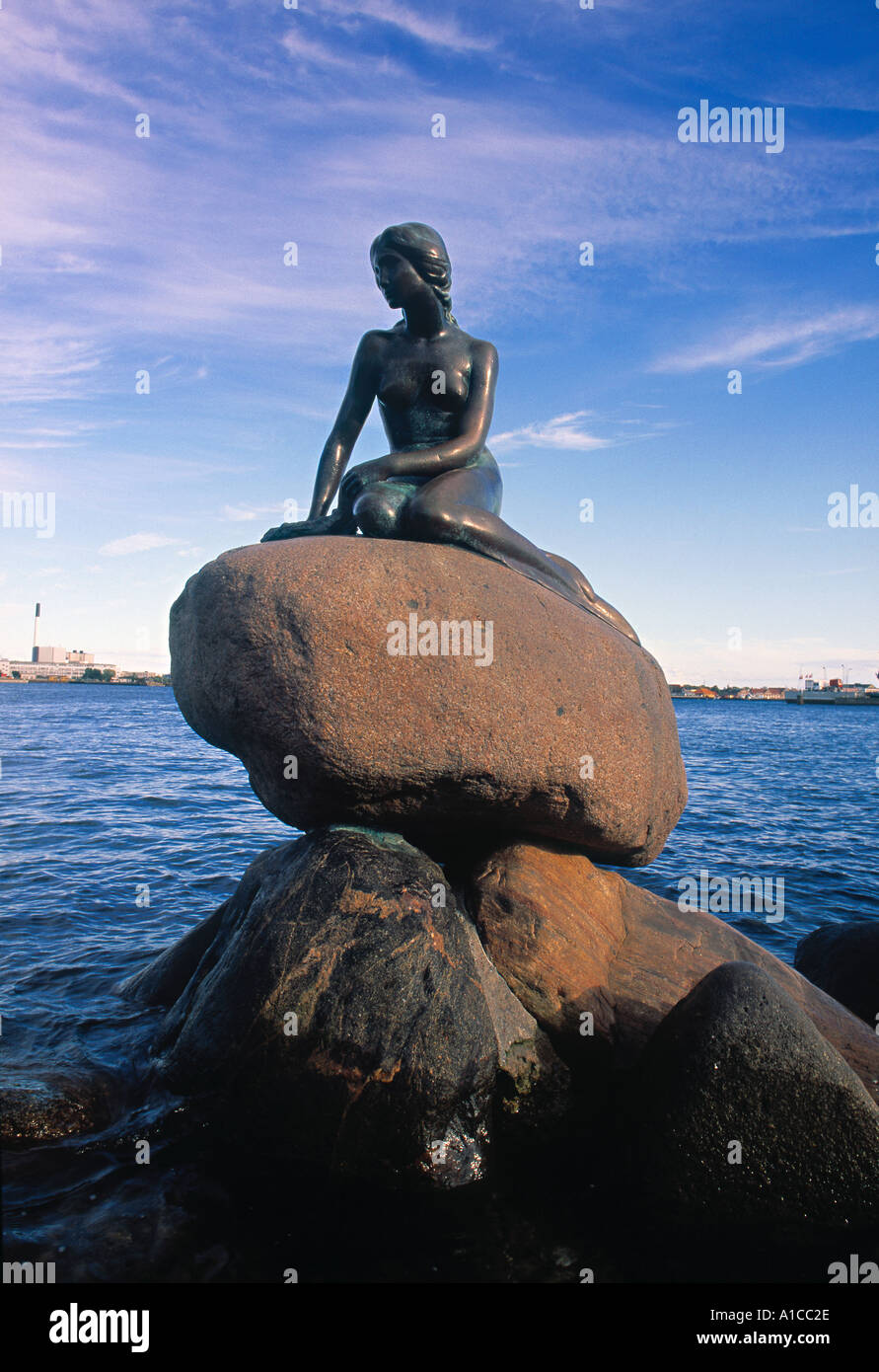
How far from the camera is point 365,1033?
4383mm

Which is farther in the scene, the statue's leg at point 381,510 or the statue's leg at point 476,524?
the statue's leg at point 381,510

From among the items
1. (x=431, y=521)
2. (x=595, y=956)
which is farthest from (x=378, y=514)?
(x=595, y=956)

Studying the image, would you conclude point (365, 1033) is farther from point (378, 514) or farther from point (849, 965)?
point (849, 965)

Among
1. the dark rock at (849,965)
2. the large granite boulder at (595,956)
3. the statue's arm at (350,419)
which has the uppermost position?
the statue's arm at (350,419)

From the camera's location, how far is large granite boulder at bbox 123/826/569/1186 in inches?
170

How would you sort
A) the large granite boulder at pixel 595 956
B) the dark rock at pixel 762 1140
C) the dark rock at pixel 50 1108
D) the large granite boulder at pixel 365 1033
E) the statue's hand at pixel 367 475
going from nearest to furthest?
the dark rock at pixel 762 1140
the large granite boulder at pixel 365 1033
the dark rock at pixel 50 1108
the large granite boulder at pixel 595 956
the statue's hand at pixel 367 475

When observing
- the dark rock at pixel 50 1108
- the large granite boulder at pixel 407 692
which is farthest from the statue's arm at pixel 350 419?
the dark rock at pixel 50 1108

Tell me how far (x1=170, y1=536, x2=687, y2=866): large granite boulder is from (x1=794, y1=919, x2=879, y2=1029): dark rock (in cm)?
263

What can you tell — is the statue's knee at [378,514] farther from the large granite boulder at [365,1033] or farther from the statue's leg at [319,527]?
the large granite boulder at [365,1033]

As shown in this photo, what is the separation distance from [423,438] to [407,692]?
244 centimetres

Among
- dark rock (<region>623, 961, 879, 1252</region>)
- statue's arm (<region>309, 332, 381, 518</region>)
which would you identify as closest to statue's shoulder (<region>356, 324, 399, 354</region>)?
statue's arm (<region>309, 332, 381, 518</region>)

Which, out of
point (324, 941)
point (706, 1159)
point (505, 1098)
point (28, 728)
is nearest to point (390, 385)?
point (324, 941)

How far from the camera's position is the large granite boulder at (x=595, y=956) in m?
5.10
